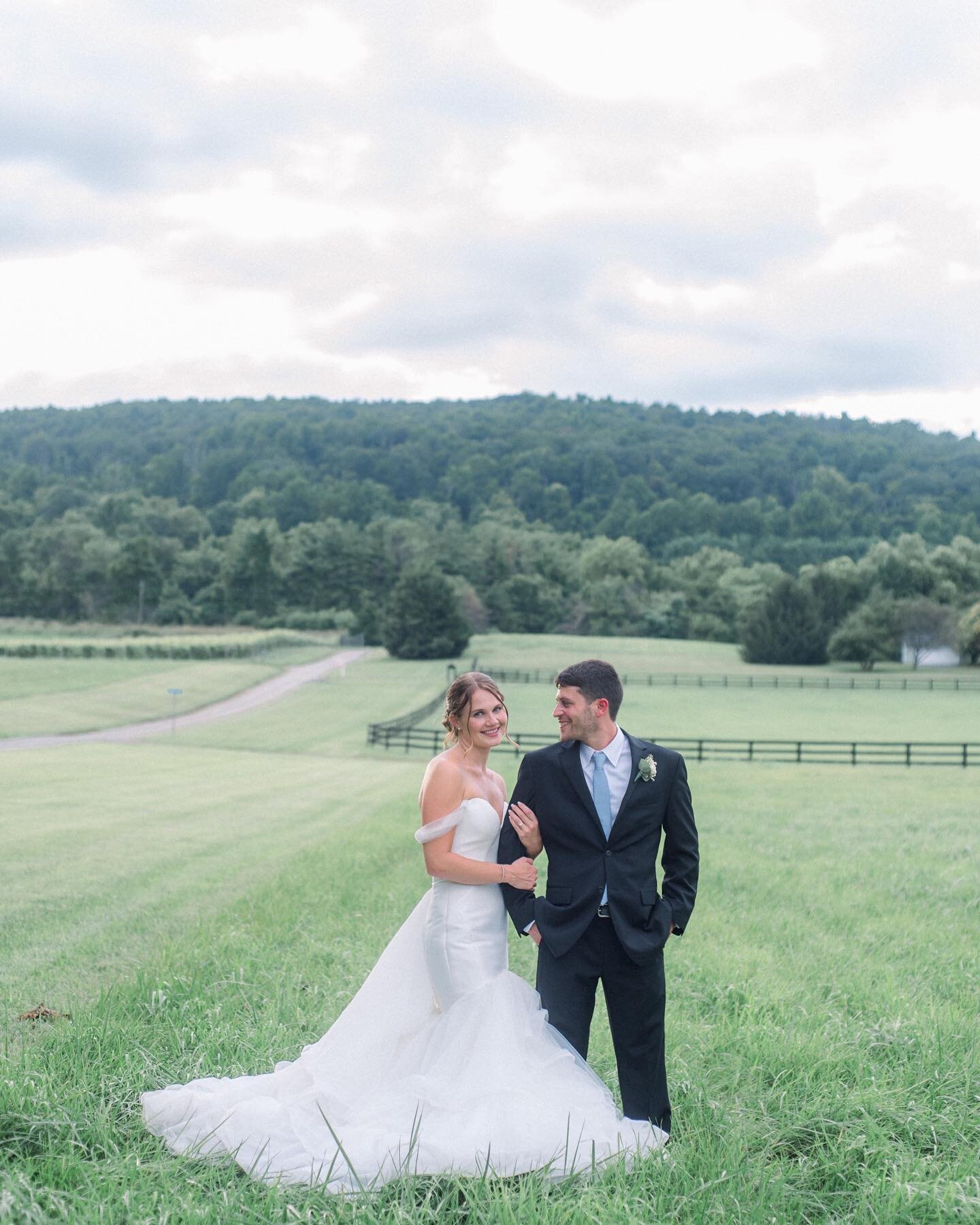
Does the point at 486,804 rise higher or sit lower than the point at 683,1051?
higher

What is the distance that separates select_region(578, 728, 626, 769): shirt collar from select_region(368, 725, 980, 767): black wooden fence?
2511 cm

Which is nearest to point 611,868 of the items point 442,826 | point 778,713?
point 442,826

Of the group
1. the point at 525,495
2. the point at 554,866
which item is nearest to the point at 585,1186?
the point at 554,866

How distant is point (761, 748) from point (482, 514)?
103465 mm

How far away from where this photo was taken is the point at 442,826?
424 centimetres

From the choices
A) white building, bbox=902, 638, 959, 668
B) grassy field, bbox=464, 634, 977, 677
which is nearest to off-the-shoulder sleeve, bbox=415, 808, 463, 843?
grassy field, bbox=464, 634, 977, 677

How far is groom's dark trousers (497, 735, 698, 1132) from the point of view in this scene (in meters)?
4.04

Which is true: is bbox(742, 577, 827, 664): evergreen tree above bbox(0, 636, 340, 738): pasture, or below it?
above

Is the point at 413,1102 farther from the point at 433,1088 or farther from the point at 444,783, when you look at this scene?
the point at 444,783

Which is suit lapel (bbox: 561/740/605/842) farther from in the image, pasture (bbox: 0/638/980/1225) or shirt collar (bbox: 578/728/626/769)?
pasture (bbox: 0/638/980/1225)

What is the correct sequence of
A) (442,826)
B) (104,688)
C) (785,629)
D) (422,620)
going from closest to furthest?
(442,826), (104,688), (785,629), (422,620)

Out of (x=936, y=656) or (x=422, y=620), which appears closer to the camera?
(x=936, y=656)

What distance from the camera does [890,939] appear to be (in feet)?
26.5

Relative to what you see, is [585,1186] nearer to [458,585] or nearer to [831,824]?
[831,824]
